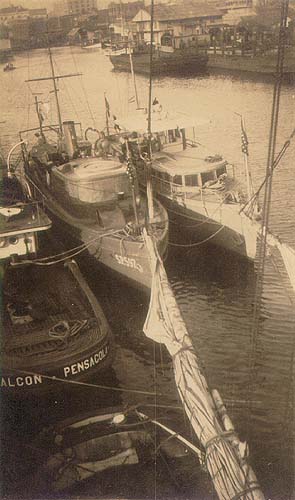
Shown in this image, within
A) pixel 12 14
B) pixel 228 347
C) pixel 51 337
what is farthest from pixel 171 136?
pixel 51 337

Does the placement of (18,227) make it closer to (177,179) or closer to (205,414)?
(177,179)

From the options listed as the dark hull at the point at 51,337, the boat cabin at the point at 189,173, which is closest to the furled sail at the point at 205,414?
the dark hull at the point at 51,337

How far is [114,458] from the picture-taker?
803cm

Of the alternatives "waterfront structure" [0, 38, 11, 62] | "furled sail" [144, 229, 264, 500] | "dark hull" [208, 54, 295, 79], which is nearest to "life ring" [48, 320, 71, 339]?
"furled sail" [144, 229, 264, 500]

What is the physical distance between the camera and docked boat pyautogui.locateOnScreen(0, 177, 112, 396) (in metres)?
9.25

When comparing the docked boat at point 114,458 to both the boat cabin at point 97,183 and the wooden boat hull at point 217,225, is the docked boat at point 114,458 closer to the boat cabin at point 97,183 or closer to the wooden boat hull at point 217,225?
the wooden boat hull at point 217,225

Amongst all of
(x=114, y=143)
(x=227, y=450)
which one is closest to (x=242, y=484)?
(x=227, y=450)

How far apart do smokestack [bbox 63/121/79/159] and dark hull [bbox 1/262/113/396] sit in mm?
7787

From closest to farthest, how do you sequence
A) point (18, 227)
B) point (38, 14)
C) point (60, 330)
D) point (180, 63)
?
point (60, 330), point (18, 227), point (38, 14), point (180, 63)

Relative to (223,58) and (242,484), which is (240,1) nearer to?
(242,484)

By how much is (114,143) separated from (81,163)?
3636 millimetres

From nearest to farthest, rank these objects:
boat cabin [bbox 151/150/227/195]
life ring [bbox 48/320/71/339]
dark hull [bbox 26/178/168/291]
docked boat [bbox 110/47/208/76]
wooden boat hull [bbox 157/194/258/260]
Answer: life ring [bbox 48/320/71/339], dark hull [bbox 26/178/168/291], wooden boat hull [bbox 157/194/258/260], boat cabin [bbox 151/150/227/195], docked boat [bbox 110/47/208/76]

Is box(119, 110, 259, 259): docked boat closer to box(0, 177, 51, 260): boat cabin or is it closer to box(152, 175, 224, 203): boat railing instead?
box(152, 175, 224, 203): boat railing

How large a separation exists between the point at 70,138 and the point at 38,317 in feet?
30.5
